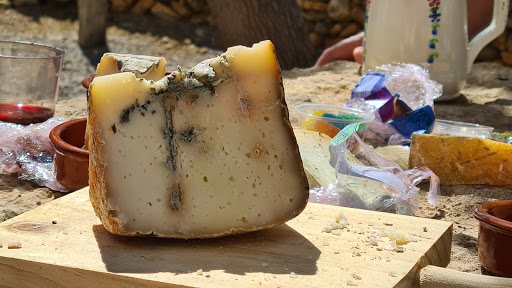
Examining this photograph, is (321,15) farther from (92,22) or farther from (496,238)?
(496,238)

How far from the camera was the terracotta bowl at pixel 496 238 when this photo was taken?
56.7 inches

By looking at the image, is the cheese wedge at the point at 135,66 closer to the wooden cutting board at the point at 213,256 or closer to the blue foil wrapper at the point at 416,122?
the wooden cutting board at the point at 213,256

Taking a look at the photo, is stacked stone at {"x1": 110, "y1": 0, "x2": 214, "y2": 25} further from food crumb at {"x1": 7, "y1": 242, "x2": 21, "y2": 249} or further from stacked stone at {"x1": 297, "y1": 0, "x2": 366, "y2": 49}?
food crumb at {"x1": 7, "y1": 242, "x2": 21, "y2": 249}

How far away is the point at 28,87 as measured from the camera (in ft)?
8.19

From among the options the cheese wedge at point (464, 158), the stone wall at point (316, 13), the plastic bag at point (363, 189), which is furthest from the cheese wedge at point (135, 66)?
the stone wall at point (316, 13)

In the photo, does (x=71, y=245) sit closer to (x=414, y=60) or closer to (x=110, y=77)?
(x=110, y=77)

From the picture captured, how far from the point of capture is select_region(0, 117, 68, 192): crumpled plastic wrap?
2.13 meters

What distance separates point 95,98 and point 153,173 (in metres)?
0.18

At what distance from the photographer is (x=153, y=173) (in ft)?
4.40

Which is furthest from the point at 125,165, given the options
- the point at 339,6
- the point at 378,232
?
the point at 339,6

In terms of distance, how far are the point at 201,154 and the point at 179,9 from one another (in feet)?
19.5

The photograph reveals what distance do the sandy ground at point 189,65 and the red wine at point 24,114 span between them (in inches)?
12.9

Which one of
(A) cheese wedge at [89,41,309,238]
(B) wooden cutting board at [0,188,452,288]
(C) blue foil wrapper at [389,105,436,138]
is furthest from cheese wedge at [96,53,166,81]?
(C) blue foil wrapper at [389,105,436,138]

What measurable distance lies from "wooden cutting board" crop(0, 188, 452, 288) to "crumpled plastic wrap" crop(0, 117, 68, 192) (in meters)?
0.64
